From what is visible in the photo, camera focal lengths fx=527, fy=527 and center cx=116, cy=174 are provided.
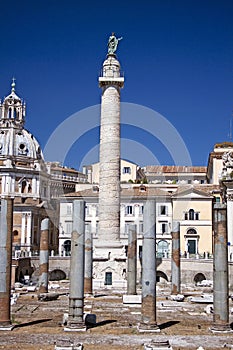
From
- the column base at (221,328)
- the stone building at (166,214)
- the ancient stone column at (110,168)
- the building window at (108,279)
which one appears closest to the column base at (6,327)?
the column base at (221,328)

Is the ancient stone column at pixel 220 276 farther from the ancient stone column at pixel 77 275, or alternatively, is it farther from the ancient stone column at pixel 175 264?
the ancient stone column at pixel 175 264

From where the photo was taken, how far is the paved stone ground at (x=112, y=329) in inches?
583

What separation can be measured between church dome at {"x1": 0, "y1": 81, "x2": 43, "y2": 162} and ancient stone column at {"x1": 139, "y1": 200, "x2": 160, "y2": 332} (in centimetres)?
5173

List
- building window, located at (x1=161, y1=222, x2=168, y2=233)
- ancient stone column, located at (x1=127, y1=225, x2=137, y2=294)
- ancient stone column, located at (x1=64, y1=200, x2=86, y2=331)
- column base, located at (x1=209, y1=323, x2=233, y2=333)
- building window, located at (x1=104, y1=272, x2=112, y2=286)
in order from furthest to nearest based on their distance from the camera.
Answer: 1. building window, located at (x1=161, y1=222, x2=168, y2=233)
2. building window, located at (x1=104, y1=272, x2=112, y2=286)
3. ancient stone column, located at (x1=127, y1=225, x2=137, y2=294)
4. ancient stone column, located at (x1=64, y1=200, x2=86, y2=331)
5. column base, located at (x1=209, y1=323, x2=233, y2=333)

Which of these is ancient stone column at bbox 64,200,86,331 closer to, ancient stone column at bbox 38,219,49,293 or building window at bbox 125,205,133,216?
ancient stone column at bbox 38,219,49,293

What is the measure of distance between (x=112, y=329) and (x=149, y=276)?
6.96 ft

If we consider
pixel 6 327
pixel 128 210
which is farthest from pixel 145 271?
pixel 128 210

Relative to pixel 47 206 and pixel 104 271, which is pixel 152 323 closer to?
pixel 104 271

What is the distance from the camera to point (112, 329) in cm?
1741

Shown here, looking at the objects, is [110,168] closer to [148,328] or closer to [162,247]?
[148,328]

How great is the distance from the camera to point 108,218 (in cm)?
3500

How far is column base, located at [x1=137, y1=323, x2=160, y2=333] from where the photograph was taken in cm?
1686

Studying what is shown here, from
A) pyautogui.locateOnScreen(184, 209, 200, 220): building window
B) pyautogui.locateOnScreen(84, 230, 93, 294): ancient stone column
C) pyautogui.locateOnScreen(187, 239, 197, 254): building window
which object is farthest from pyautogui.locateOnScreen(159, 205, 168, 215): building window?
pyautogui.locateOnScreen(84, 230, 93, 294): ancient stone column

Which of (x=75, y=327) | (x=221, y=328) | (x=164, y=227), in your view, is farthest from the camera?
(x=164, y=227)
